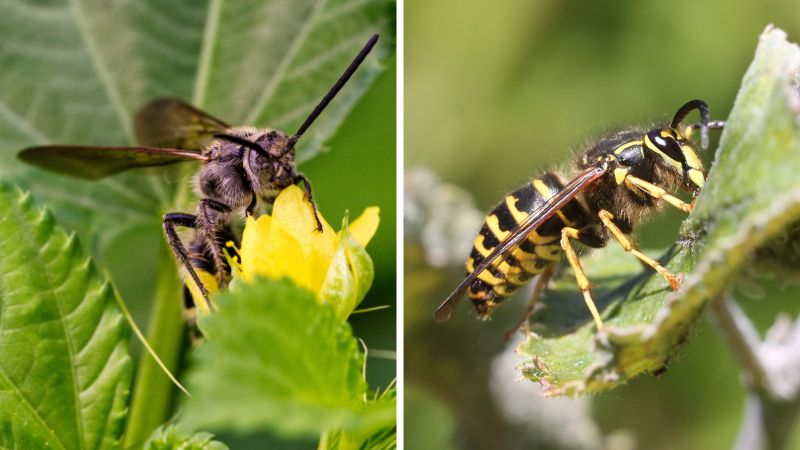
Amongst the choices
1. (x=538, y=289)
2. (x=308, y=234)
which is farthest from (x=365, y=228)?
(x=538, y=289)

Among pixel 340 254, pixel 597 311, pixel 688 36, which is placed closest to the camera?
pixel 340 254

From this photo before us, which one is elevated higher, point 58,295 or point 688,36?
point 688,36

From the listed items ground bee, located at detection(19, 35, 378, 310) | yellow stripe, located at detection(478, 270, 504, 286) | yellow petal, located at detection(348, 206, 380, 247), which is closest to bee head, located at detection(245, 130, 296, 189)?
ground bee, located at detection(19, 35, 378, 310)

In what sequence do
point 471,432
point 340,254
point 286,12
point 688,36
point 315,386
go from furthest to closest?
1. point 688,36
2. point 471,432
3. point 286,12
4. point 340,254
5. point 315,386

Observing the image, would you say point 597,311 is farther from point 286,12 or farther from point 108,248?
point 108,248

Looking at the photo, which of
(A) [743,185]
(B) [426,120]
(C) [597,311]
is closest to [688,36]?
(B) [426,120]

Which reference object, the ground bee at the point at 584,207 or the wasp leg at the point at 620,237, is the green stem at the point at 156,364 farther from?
the wasp leg at the point at 620,237
